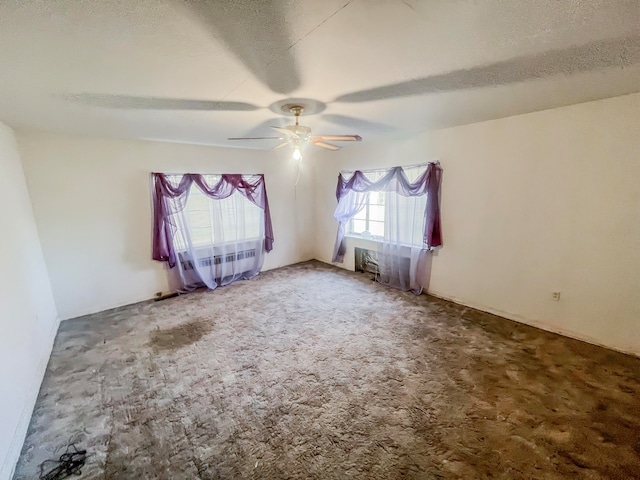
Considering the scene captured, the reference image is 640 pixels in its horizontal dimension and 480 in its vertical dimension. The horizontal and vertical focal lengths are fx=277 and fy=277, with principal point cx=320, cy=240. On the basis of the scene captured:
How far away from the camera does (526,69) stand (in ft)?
5.92

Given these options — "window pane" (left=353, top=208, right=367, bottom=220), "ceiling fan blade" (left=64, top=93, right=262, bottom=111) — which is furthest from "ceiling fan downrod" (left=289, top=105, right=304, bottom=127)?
"window pane" (left=353, top=208, right=367, bottom=220)

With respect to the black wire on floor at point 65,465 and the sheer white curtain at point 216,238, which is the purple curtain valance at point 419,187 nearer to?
the sheer white curtain at point 216,238

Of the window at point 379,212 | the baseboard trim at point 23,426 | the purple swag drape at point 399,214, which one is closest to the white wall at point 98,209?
the baseboard trim at point 23,426

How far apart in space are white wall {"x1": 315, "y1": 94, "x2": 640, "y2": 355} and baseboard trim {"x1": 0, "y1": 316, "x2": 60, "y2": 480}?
14.1ft

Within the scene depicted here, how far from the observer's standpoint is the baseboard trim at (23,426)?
159cm

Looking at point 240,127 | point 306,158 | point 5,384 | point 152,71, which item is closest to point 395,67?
point 152,71

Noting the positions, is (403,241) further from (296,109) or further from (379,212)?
(296,109)

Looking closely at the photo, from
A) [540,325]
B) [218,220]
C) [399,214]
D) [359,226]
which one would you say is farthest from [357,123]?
[540,325]

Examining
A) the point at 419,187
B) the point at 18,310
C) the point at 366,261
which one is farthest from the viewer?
the point at 366,261

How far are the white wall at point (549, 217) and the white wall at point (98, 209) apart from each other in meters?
3.70

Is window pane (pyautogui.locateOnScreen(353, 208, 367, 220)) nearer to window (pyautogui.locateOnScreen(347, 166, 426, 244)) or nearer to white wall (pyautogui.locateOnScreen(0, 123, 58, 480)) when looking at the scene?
window (pyautogui.locateOnScreen(347, 166, 426, 244))

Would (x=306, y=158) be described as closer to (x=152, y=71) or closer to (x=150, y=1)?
(x=152, y=71)

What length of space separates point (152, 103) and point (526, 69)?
275 centimetres

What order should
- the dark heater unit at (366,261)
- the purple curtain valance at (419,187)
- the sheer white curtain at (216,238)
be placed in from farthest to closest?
the dark heater unit at (366,261) < the sheer white curtain at (216,238) < the purple curtain valance at (419,187)
